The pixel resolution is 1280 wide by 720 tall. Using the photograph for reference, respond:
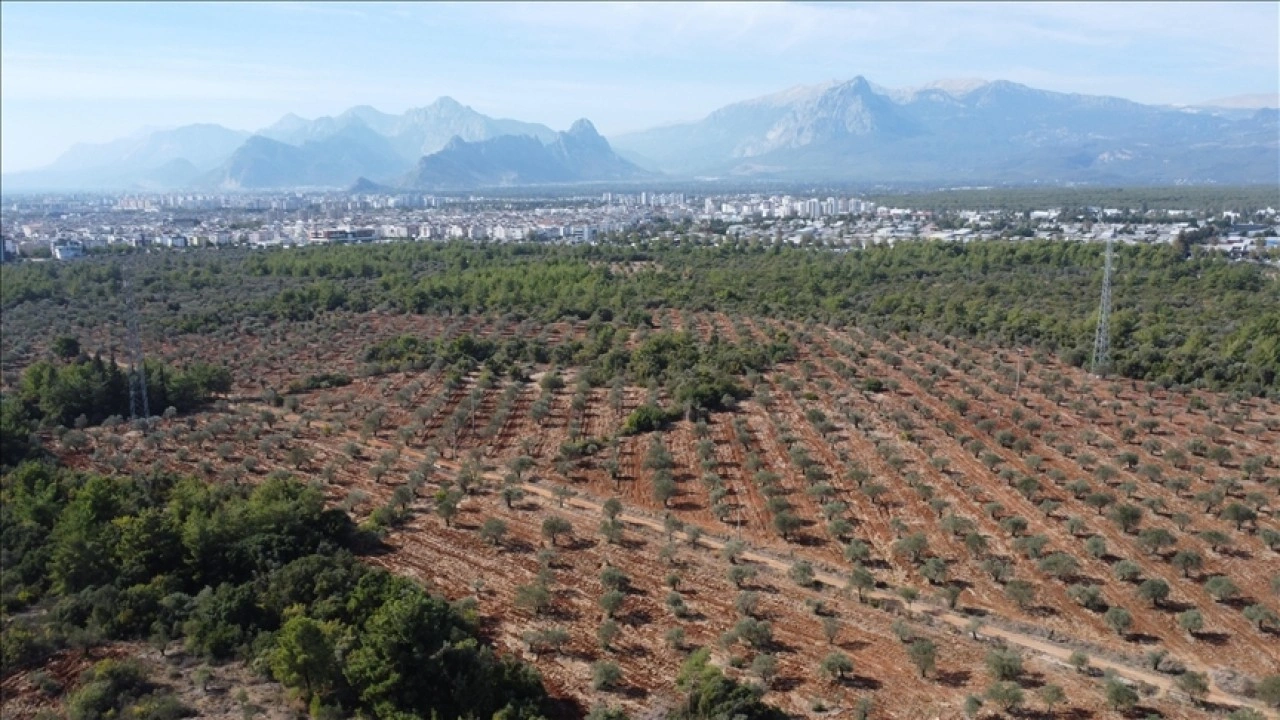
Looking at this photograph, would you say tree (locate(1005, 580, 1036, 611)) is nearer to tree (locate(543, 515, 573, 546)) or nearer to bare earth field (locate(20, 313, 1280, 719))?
bare earth field (locate(20, 313, 1280, 719))

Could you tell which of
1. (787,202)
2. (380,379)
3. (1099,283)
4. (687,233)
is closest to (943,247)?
(1099,283)

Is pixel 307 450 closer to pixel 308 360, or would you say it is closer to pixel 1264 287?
pixel 308 360

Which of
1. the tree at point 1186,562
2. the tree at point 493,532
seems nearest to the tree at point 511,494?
the tree at point 493,532

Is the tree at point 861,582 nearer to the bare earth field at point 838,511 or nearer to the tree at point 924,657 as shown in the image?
the bare earth field at point 838,511

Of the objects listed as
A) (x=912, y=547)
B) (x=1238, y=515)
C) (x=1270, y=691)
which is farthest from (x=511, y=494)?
(x=1238, y=515)

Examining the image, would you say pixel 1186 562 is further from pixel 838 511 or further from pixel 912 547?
pixel 838 511
